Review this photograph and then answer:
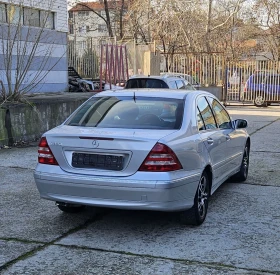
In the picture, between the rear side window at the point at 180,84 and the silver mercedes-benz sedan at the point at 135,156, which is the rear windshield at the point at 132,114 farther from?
the rear side window at the point at 180,84

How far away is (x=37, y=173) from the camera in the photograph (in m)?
4.98

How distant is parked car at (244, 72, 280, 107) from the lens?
23250mm

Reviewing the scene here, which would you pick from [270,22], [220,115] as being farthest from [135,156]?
[270,22]

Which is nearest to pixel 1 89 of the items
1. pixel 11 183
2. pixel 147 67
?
pixel 11 183

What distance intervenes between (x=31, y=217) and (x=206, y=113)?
8.18 ft

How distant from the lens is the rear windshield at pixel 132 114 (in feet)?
17.0

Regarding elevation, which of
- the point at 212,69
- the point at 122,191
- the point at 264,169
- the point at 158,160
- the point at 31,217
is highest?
the point at 212,69

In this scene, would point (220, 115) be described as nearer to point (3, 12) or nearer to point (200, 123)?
point (200, 123)

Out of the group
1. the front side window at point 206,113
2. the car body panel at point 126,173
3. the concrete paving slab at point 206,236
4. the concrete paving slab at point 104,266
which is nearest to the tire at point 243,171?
the concrete paving slab at point 206,236

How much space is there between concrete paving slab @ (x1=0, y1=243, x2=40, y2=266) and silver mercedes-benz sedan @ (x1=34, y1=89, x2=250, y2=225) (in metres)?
0.57

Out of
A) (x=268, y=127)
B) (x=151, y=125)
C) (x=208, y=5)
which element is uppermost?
(x=208, y=5)

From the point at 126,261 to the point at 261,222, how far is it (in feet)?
6.21

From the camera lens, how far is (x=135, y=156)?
4.57 meters

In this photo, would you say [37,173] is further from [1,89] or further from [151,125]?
[1,89]
